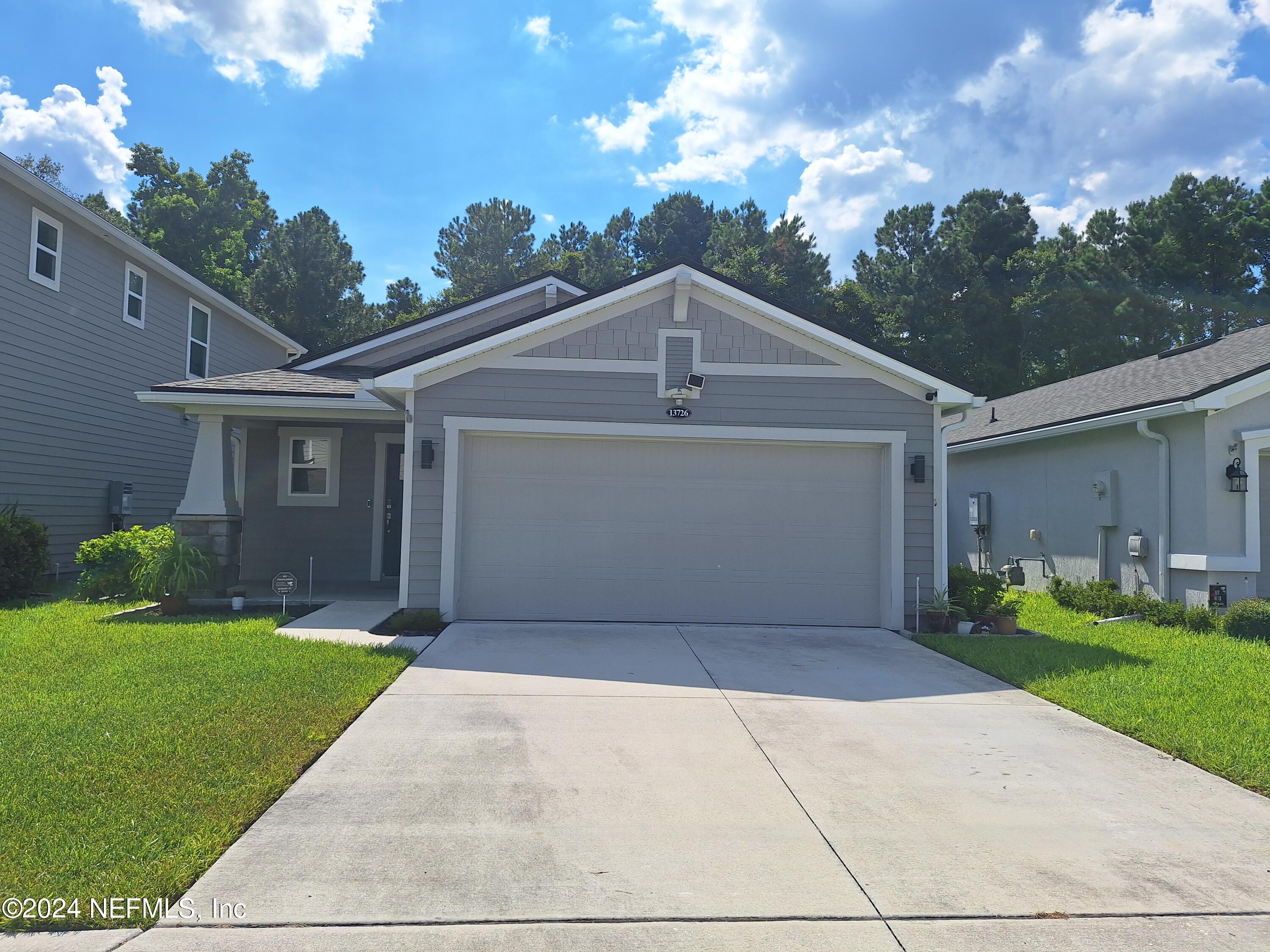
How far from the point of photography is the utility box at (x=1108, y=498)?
11.6 m

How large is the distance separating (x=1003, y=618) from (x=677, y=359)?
483cm

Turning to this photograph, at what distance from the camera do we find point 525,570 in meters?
9.62

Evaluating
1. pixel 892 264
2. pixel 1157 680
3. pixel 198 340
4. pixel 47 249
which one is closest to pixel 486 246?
pixel 892 264

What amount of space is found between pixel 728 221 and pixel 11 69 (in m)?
32.1

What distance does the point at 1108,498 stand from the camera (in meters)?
11.7

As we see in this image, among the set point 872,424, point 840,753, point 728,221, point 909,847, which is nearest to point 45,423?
point 872,424

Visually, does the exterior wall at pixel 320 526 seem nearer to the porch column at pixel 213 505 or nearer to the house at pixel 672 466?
the porch column at pixel 213 505

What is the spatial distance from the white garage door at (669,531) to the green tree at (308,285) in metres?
30.7

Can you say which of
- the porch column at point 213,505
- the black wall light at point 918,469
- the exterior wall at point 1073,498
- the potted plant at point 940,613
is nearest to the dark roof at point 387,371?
the porch column at point 213,505

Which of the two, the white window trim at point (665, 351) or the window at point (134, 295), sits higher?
the window at point (134, 295)

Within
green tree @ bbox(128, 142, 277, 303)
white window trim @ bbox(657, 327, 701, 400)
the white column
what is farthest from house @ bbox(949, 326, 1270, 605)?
green tree @ bbox(128, 142, 277, 303)

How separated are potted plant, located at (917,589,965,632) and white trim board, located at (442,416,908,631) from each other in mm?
274

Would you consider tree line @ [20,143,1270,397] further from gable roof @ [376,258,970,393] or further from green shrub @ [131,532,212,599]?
green shrub @ [131,532,212,599]

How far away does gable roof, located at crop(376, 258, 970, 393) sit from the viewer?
929 cm
